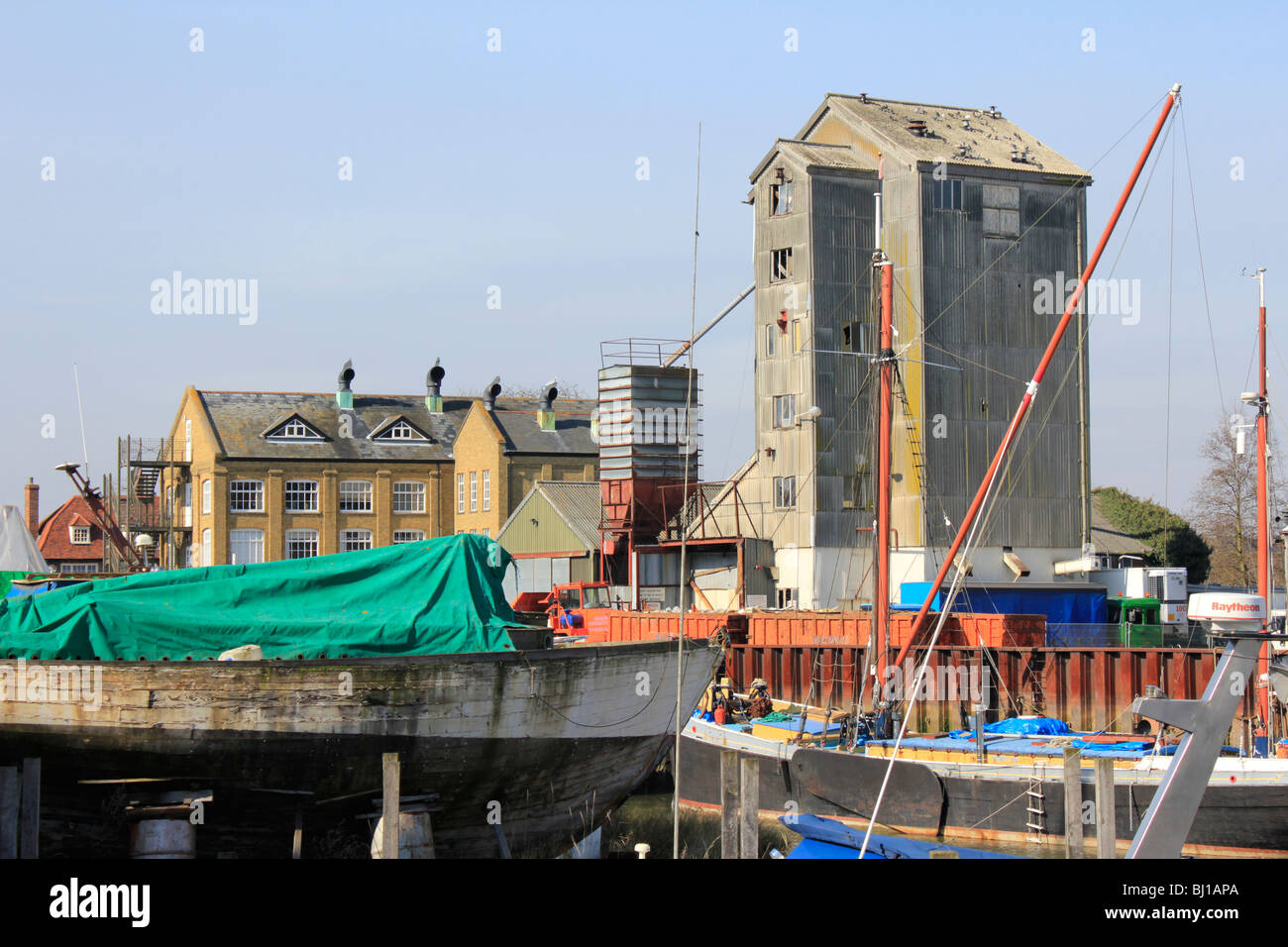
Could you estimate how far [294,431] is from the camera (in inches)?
2827

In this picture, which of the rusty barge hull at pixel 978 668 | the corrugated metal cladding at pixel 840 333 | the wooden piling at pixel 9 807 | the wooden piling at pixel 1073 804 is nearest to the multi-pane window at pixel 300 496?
the corrugated metal cladding at pixel 840 333

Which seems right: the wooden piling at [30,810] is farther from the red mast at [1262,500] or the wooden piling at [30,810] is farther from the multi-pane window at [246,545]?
the multi-pane window at [246,545]

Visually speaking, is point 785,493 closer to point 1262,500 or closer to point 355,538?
point 1262,500

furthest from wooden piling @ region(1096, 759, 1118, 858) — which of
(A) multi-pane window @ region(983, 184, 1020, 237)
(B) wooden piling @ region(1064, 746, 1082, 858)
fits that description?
(A) multi-pane window @ region(983, 184, 1020, 237)

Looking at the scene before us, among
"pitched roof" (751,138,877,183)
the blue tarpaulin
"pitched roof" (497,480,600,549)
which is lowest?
the blue tarpaulin

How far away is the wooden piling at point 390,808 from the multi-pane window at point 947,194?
124 ft

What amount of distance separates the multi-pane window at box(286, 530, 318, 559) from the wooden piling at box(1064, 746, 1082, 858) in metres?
58.5

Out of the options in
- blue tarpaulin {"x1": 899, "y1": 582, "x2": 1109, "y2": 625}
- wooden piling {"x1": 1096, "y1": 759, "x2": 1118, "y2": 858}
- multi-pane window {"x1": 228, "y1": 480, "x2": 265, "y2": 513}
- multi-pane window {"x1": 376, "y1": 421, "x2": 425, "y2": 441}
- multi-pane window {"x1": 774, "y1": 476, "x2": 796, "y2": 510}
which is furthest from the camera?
multi-pane window {"x1": 376, "y1": 421, "x2": 425, "y2": 441}

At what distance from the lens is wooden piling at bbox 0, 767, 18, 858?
1520cm

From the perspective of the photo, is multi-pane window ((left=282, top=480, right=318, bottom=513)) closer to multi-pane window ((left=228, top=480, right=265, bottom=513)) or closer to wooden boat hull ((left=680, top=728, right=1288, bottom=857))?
multi-pane window ((left=228, top=480, right=265, bottom=513))

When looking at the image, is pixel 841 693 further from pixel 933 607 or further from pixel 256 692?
pixel 256 692

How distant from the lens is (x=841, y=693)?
118 feet
